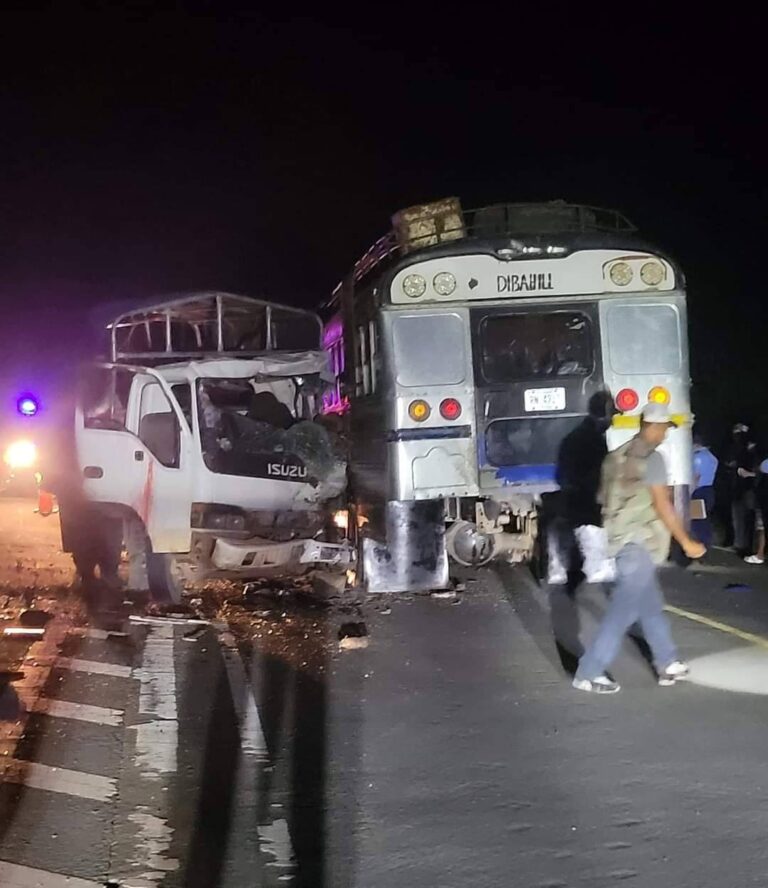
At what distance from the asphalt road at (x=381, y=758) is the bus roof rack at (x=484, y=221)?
375cm

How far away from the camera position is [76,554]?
41.6ft

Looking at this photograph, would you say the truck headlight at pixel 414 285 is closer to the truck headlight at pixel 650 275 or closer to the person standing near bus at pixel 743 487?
the truck headlight at pixel 650 275

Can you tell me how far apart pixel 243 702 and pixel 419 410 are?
3.77 meters

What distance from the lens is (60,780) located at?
621cm

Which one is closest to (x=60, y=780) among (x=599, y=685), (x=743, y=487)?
(x=599, y=685)

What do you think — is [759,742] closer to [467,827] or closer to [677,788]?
[677,788]

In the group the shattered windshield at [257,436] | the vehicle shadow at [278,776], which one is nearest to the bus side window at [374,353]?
the shattered windshield at [257,436]

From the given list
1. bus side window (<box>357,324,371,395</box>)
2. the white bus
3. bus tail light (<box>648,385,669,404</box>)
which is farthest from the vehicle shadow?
bus tail light (<box>648,385,669,404</box>)

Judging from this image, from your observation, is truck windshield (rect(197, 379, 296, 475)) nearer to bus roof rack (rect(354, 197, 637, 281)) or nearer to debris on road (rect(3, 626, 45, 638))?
bus roof rack (rect(354, 197, 637, 281))

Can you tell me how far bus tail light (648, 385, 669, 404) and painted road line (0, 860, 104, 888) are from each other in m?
7.25

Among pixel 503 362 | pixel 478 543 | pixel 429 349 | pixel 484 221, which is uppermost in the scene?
pixel 484 221

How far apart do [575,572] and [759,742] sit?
202 inches

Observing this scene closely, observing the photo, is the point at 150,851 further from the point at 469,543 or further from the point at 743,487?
the point at 743,487

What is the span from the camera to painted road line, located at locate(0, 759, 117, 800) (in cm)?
602
